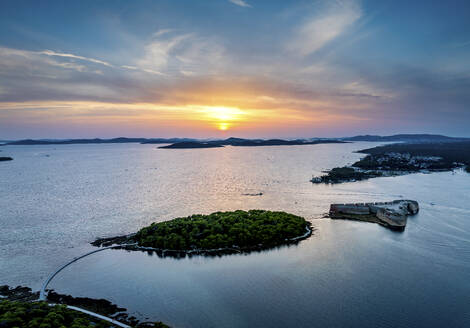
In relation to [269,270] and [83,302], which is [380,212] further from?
[83,302]

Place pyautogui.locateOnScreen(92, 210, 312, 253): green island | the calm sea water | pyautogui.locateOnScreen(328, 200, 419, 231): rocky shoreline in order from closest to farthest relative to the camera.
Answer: the calm sea water, pyautogui.locateOnScreen(92, 210, 312, 253): green island, pyautogui.locateOnScreen(328, 200, 419, 231): rocky shoreline

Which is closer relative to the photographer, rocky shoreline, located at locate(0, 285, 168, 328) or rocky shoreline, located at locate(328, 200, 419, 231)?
rocky shoreline, located at locate(0, 285, 168, 328)

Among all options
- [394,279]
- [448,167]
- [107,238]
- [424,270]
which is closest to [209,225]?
[107,238]

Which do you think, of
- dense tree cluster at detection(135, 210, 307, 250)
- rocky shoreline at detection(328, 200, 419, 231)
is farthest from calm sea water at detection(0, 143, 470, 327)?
dense tree cluster at detection(135, 210, 307, 250)

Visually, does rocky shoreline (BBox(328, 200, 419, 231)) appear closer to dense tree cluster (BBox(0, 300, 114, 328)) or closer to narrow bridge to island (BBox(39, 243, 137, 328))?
narrow bridge to island (BBox(39, 243, 137, 328))

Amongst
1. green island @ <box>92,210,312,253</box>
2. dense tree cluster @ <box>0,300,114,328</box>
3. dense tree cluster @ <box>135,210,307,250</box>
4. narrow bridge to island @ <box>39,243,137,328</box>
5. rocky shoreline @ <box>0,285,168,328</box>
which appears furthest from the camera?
dense tree cluster @ <box>135,210,307,250</box>

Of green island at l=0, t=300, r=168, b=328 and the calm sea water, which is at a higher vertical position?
green island at l=0, t=300, r=168, b=328
